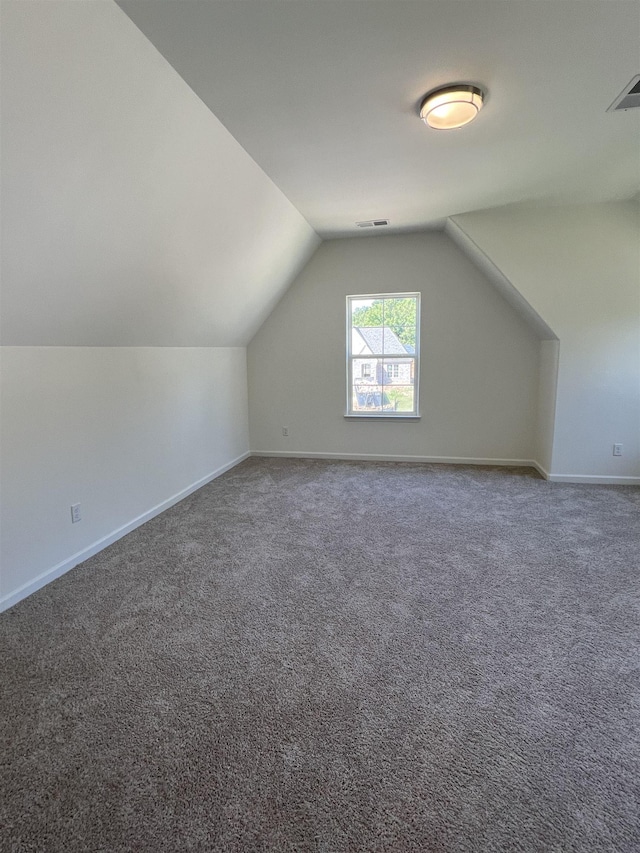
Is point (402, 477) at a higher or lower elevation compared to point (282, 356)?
lower

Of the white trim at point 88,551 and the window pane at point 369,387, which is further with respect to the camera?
the window pane at point 369,387

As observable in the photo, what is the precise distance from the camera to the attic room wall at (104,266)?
1.62m

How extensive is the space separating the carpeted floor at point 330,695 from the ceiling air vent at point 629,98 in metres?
2.58

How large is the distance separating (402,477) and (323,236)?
275 cm

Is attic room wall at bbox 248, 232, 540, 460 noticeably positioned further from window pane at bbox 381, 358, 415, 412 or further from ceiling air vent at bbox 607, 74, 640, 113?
ceiling air vent at bbox 607, 74, 640, 113

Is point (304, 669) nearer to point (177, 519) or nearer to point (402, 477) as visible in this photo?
point (177, 519)

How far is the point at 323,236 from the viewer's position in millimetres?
4777

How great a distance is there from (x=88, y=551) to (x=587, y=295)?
180 inches

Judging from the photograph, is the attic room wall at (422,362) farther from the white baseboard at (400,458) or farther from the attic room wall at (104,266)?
the attic room wall at (104,266)

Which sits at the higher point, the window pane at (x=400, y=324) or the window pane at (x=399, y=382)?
the window pane at (x=400, y=324)

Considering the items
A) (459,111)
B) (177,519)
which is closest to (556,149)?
(459,111)

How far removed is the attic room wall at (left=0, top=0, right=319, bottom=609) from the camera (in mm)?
1620

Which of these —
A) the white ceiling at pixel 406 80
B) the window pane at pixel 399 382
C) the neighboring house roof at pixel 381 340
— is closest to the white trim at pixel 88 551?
the window pane at pixel 399 382

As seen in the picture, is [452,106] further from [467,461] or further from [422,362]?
[467,461]
